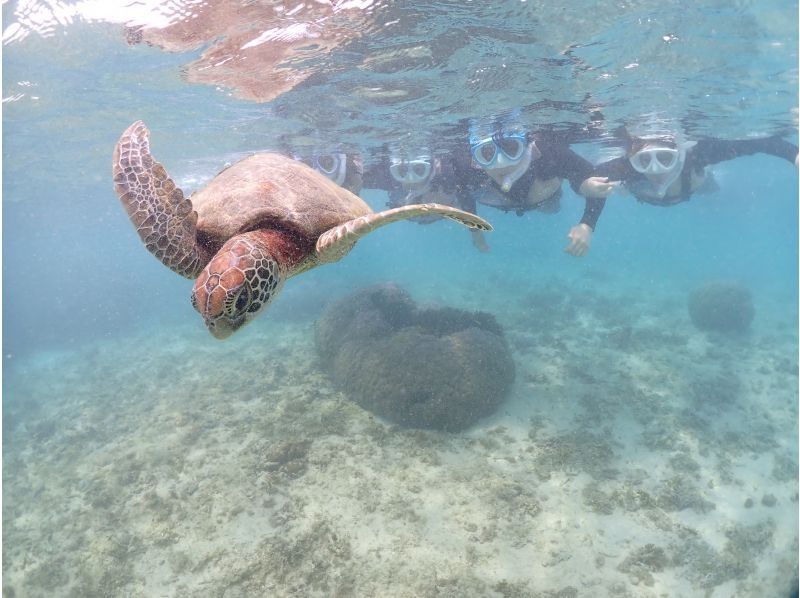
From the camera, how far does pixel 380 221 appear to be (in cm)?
316

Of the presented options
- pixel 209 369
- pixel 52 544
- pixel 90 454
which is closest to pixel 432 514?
pixel 52 544

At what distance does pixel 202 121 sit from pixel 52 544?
1257cm

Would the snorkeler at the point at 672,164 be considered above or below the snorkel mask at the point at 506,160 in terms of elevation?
below

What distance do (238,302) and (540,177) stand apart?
9.85 m

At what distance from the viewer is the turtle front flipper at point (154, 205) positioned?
335 cm

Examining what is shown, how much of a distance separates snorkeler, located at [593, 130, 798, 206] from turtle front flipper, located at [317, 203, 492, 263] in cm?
834

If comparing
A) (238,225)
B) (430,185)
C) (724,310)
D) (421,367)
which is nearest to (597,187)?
(430,185)

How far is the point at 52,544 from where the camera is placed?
6.87 meters

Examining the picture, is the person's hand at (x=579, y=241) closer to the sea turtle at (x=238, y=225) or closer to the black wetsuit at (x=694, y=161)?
the black wetsuit at (x=694, y=161)

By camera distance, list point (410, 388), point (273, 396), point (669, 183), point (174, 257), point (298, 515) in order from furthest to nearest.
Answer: point (669, 183)
point (273, 396)
point (410, 388)
point (298, 515)
point (174, 257)

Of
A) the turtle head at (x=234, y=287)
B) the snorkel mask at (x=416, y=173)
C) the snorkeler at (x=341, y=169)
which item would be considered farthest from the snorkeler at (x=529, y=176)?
the turtle head at (x=234, y=287)

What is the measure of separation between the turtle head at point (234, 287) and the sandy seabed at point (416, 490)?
432cm

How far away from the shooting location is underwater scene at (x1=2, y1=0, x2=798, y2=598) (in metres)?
5.43

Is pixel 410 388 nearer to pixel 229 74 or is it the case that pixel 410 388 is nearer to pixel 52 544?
pixel 52 544
